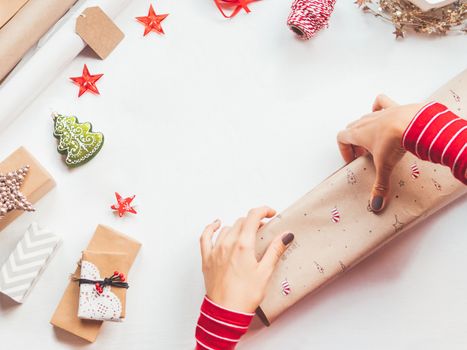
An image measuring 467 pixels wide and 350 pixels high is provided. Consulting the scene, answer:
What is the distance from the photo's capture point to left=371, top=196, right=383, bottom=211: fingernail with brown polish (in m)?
0.90

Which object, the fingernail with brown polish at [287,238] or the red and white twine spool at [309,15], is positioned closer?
the fingernail with brown polish at [287,238]

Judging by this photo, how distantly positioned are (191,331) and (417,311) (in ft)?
1.26

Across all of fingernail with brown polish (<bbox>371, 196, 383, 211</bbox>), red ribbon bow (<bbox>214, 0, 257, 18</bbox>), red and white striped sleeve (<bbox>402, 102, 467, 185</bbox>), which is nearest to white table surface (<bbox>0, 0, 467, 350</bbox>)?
red ribbon bow (<bbox>214, 0, 257, 18</bbox>)

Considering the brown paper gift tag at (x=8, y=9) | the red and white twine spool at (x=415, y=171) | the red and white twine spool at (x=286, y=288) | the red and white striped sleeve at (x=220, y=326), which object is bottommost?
the red and white twine spool at (x=286, y=288)

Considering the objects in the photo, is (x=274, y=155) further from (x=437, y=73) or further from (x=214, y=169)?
(x=437, y=73)

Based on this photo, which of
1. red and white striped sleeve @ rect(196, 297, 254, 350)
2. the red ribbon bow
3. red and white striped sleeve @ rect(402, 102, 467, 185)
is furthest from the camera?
the red ribbon bow

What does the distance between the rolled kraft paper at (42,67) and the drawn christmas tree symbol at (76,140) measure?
73mm

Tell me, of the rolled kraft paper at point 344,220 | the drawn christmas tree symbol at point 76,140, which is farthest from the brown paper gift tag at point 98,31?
the rolled kraft paper at point 344,220

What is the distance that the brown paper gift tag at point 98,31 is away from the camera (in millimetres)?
1045

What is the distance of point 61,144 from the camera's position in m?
1.03

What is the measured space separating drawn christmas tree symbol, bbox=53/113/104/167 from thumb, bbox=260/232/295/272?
1.21ft

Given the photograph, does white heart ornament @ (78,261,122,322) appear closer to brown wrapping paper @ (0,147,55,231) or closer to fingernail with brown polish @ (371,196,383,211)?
brown wrapping paper @ (0,147,55,231)

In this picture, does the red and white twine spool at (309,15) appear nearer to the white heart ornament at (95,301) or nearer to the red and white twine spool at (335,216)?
the red and white twine spool at (335,216)

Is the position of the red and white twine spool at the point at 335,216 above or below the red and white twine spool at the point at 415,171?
above
